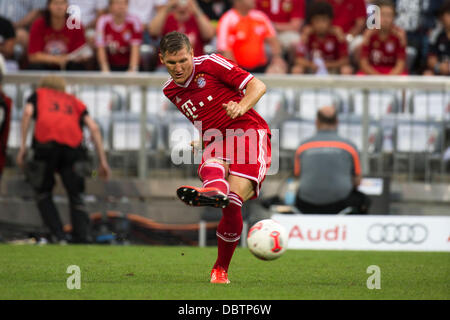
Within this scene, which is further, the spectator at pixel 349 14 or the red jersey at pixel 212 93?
the spectator at pixel 349 14

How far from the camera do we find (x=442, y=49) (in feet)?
47.7

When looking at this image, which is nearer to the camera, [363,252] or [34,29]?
[363,252]

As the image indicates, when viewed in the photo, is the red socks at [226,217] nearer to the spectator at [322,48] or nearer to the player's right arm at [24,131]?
the player's right arm at [24,131]

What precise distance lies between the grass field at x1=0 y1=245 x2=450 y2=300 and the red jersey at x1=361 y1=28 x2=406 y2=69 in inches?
168

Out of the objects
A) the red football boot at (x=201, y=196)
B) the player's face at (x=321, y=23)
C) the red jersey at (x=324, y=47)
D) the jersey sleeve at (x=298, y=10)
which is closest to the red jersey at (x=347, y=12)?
the jersey sleeve at (x=298, y=10)

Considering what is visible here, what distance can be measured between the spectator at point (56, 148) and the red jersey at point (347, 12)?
507 centimetres

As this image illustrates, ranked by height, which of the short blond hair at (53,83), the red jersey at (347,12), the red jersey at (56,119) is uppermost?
the red jersey at (347,12)

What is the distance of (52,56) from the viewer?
14.0m

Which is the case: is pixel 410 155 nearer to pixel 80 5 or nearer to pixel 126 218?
pixel 126 218

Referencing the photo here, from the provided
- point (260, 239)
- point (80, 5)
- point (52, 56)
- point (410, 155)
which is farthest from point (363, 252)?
point (80, 5)

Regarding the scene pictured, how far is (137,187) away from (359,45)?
174 inches

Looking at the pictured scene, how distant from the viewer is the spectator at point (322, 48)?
1422cm

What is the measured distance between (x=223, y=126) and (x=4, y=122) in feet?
20.4

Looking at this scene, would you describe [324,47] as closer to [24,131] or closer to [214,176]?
[24,131]
